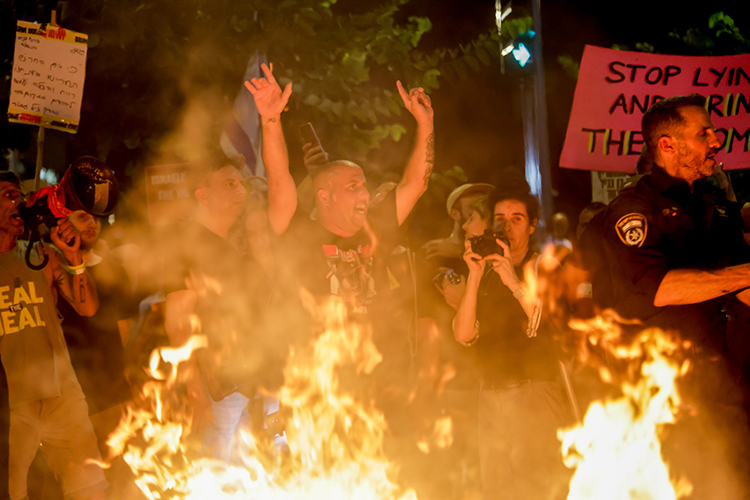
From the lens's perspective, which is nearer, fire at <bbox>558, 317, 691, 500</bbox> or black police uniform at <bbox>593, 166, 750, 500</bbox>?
black police uniform at <bbox>593, 166, 750, 500</bbox>

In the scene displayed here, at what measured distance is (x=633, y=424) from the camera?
289 centimetres

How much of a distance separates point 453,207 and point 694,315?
2.48 m

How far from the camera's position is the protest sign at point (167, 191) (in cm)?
512

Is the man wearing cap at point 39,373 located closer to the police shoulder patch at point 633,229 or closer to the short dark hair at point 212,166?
the short dark hair at point 212,166

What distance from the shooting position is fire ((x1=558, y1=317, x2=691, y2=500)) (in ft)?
8.68

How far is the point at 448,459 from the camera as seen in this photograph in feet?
14.4

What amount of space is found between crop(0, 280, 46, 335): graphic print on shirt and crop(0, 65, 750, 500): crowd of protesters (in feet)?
0.04

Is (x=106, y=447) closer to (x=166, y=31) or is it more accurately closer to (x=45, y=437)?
(x=45, y=437)

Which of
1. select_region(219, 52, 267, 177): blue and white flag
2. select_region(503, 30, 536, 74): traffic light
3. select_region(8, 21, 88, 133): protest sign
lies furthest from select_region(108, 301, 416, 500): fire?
select_region(503, 30, 536, 74): traffic light

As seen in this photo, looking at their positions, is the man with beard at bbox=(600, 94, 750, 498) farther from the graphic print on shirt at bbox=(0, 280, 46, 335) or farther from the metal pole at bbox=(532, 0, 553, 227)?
the metal pole at bbox=(532, 0, 553, 227)

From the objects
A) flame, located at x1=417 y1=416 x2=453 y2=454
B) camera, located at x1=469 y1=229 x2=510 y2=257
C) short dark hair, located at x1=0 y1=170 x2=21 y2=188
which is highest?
short dark hair, located at x1=0 y1=170 x2=21 y2=188

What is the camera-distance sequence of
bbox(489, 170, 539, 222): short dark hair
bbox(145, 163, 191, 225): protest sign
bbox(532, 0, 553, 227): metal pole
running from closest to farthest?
bbox(489, 170, 539, 222): short dark hair → bbox(145, 163, 191, 225): protest sign → bbox(532, 0, 553, 227): metal pole

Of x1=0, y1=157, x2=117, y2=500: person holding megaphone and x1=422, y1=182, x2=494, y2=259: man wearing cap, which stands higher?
x1=422, y1=182, x2=494, y2=259: man wearing cap

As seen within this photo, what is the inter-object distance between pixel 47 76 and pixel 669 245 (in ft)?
13.5
